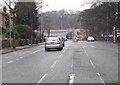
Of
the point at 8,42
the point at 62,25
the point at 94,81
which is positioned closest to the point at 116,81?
the point at 94,81

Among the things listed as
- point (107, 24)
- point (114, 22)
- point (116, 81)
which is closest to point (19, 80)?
point (116, 81)

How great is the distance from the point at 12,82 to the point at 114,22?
67984 mm

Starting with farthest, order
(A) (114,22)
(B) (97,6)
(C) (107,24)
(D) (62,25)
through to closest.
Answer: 1. (D) (62,25)
2. (C) (107,24)
3. (A) (114,22)
4. (B) (97,6)

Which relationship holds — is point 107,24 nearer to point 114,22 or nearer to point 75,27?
point 114,22

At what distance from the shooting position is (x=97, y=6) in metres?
74.4

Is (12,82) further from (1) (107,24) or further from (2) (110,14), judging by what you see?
(1) (107,24)

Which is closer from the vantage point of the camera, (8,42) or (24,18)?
(8,42)

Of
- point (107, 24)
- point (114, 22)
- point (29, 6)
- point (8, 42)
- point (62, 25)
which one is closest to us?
point (8, 42)

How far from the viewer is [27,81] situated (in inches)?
521

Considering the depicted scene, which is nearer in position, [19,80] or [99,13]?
[19,80]

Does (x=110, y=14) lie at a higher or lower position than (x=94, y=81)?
higher

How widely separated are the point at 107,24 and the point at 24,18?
23.7 metres

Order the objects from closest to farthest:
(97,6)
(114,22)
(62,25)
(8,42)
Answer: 1. (8,42)
2. (97,6)
3. (114,22)
4. (62,25)

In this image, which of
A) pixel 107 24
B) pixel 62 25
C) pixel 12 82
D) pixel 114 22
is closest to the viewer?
pixel 12 82
